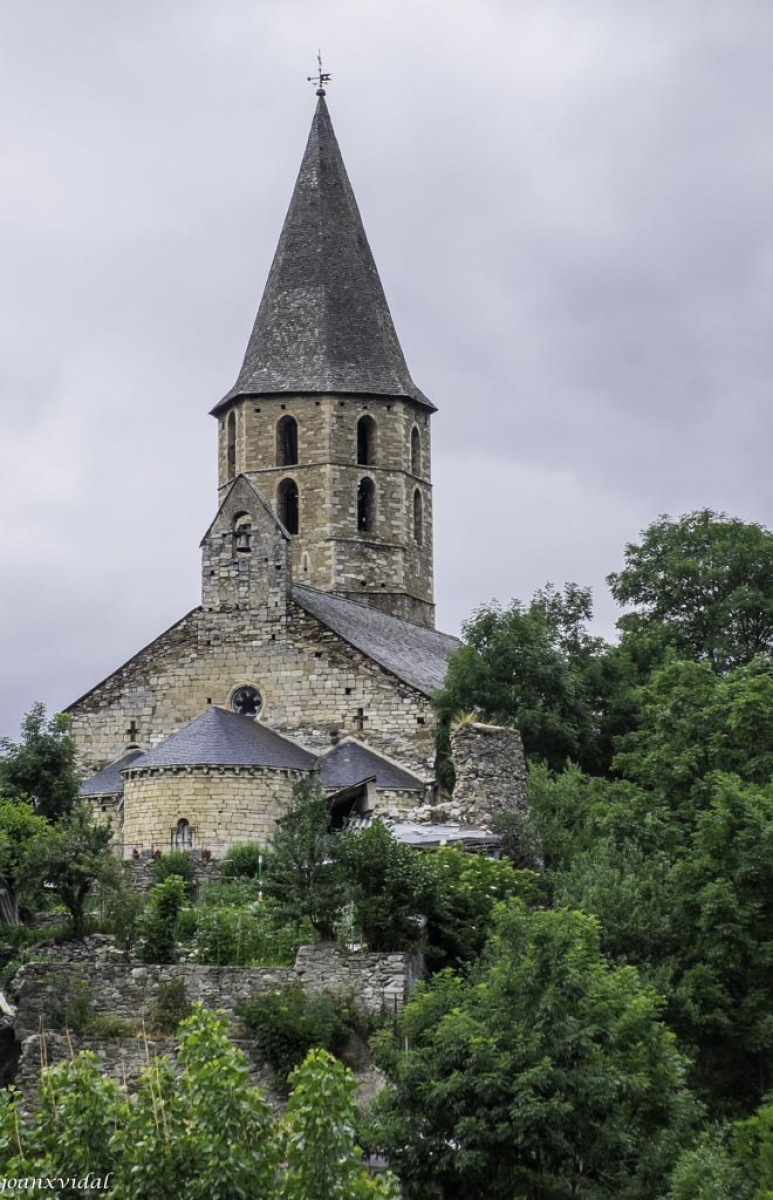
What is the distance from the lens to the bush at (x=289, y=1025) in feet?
97.2

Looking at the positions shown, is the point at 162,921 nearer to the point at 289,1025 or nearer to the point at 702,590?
the point at 289,1025

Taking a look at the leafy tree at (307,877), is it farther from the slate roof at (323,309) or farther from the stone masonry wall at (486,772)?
the slate roof at (323,309)

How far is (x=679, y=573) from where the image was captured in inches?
2345

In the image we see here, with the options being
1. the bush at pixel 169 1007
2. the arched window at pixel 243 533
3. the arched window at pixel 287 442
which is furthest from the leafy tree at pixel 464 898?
the arched window at pixel 287 442

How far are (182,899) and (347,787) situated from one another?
33.2 ft

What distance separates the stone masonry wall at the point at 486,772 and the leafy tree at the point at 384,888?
23.1 ft

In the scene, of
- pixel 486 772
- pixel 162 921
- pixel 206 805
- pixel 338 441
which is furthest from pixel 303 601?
pixel 162 921

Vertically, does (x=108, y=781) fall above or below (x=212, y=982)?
above

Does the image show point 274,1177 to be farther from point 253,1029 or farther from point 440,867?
point 440,867

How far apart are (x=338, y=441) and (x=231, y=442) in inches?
136

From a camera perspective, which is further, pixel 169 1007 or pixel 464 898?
pixel 464 898

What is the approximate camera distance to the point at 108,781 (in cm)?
5078

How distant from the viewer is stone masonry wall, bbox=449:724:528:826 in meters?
40.8

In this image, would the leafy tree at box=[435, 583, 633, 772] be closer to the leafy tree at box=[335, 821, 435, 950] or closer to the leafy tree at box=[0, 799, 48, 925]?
the leafy tree at box=[0, 799, 48, 925]
